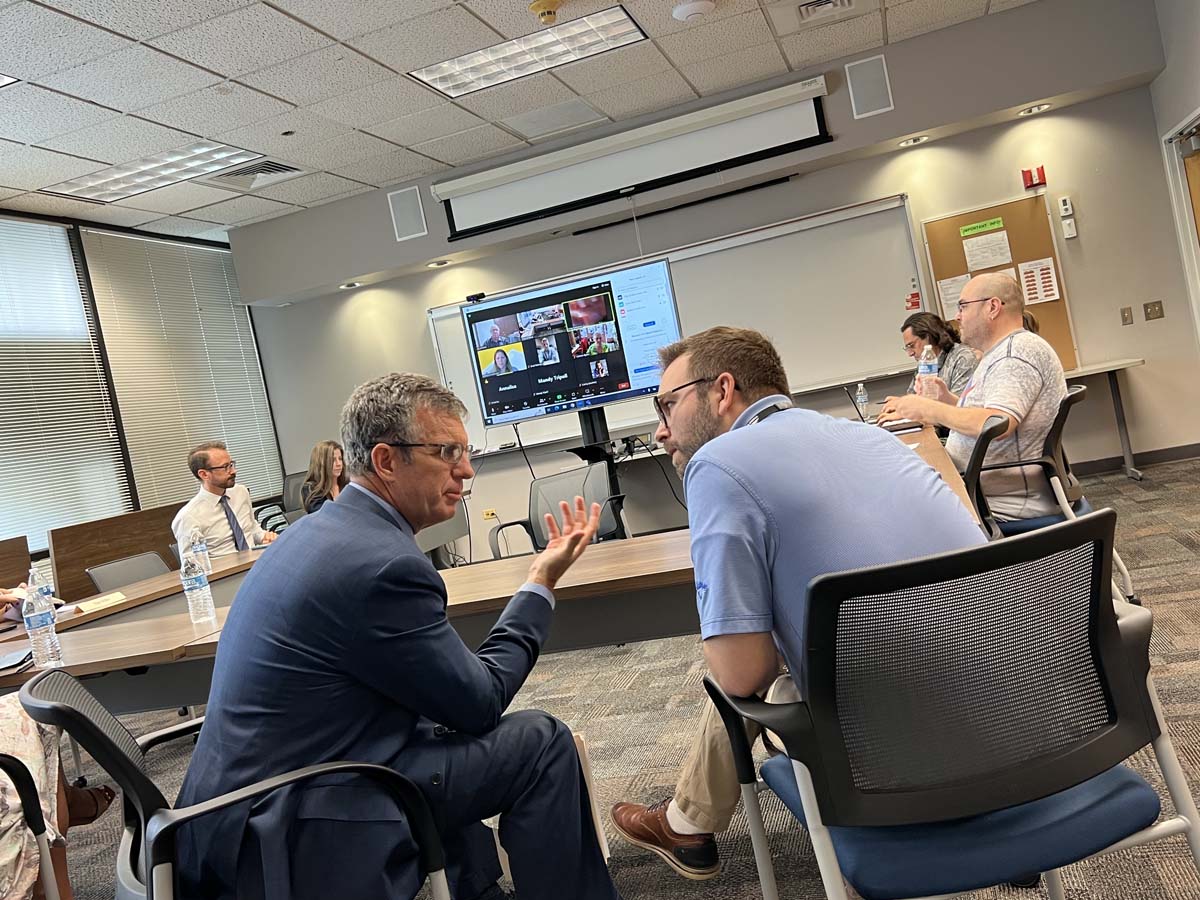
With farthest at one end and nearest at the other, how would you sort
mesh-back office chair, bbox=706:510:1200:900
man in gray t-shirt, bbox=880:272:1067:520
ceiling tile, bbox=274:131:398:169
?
ceiling tile, bbox=274:131:398:169 → man in gray t-shirt, bbox=880:272:1067:520 → mesh-back office chair, bbox=706:510:1200:900

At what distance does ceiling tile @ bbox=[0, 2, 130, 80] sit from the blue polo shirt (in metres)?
3.89

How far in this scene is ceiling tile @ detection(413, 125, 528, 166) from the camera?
249 inches

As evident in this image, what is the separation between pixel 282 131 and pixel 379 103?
2.15 ft

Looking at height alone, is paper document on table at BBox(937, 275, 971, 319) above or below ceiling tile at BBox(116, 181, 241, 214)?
below

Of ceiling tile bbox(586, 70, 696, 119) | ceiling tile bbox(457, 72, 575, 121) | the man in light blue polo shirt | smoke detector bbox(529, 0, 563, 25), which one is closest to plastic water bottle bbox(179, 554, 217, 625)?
the man in light blue polo shirt

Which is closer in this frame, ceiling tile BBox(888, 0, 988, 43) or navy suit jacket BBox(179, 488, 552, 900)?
navy suit jacket BBox(179, 488, 552, 900)

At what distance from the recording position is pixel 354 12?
4.24 m

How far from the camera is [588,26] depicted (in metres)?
5.00

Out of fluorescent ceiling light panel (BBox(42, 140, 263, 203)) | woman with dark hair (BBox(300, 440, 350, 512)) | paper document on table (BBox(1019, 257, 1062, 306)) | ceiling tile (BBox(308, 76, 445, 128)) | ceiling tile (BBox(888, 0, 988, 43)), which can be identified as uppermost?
fluorescent ceiling light panel (BBox(42, 140, 263, 203))

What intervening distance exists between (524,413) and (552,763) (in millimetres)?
4092

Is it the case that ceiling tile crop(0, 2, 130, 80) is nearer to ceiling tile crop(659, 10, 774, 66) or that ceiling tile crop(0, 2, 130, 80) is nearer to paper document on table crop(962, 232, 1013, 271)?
ceiling tile crop(659, 10, 774, 66)

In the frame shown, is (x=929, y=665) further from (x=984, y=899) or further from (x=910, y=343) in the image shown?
(x=910, y=343)

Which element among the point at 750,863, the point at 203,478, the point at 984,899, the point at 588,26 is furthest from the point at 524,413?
the point at 984,899

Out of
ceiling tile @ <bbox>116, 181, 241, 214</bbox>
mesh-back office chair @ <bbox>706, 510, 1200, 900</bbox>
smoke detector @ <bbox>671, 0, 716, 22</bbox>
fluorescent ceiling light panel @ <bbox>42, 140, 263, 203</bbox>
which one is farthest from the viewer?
ceiling tile @ <bbox>116, 181, 241, 214</bbox>
